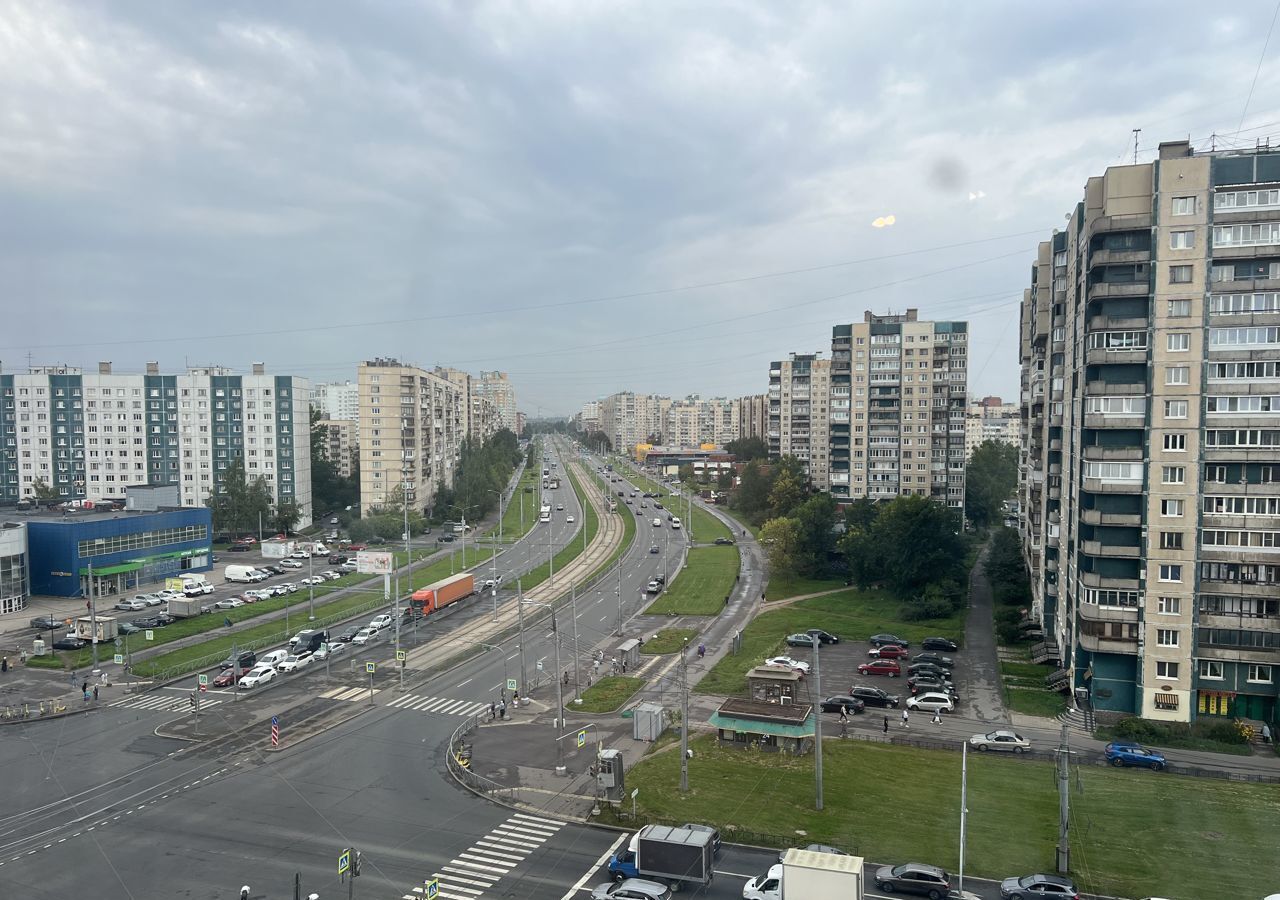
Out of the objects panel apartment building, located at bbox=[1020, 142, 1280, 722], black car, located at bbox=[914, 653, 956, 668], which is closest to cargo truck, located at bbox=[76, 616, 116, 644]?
black car, located at bbox=[914, 653, 956, 668]

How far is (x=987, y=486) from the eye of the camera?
332ft

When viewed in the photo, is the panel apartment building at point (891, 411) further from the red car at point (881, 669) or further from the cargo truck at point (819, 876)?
the cargo truck at point (819, 876)

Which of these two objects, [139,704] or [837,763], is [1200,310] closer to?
[837,763]

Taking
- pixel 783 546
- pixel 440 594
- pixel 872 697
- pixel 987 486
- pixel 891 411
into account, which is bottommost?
pixel 872 697

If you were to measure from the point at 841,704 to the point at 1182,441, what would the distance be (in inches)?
745

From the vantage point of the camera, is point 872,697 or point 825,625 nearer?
point 872,697

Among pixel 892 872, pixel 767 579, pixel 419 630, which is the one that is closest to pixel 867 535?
pixel 767 579

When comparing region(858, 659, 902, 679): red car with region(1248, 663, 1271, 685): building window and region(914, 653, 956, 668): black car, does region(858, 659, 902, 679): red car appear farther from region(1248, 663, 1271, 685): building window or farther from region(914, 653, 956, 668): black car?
region(1248, 663, 1271, 685): building window

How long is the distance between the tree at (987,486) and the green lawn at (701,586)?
3467 centimetres

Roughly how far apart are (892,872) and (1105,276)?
28.8m

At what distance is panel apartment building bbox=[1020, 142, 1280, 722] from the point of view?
36031mm

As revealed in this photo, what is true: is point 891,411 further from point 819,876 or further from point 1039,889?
point 819,876

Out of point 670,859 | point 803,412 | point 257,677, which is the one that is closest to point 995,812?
point 670,859

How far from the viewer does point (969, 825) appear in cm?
2600
